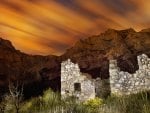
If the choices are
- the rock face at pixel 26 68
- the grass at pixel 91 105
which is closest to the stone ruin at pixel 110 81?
the grass at pixel 91 105

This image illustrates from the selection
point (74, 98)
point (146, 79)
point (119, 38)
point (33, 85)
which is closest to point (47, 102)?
point (74, 98)

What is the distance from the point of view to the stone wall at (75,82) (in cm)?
3150

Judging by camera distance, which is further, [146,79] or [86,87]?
[86,87]

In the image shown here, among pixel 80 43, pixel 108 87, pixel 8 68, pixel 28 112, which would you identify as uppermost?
pixel 80 43

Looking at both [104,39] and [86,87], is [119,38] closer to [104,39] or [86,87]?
[104,39]

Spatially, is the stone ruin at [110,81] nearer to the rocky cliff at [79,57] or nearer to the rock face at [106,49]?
the rock face at [106,49]

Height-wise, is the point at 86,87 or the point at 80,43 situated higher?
the point at 80,43

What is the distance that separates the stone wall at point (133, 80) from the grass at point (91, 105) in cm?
168

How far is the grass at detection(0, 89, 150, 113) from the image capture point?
17.7m

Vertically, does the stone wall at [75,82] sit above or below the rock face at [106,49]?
below

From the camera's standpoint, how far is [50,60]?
202ft

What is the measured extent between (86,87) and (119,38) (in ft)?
88.9

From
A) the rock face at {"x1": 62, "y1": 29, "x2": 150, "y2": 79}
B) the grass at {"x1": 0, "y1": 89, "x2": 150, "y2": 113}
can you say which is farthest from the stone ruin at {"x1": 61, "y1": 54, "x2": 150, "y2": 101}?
the rock face at {"x1": 62, "y1": 29, "x2": 150, "y2": 79}

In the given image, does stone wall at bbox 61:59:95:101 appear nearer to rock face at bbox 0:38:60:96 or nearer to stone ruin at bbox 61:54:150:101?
stone ruin at bbox 61:54:150:101
